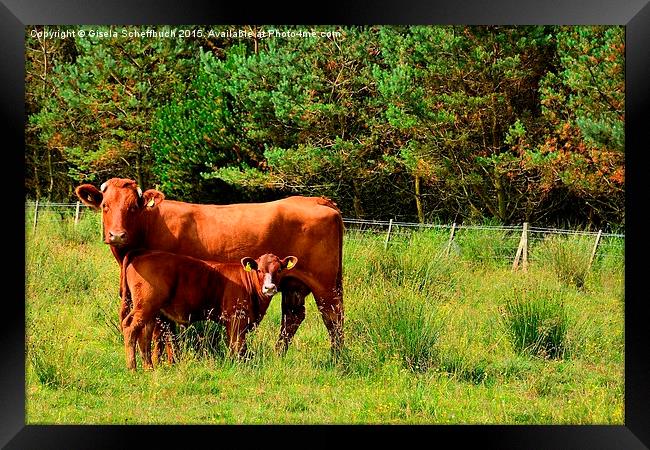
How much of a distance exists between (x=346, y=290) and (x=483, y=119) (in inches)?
126

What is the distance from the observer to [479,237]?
11.5 meters

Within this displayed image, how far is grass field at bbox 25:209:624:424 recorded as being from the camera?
741 cm

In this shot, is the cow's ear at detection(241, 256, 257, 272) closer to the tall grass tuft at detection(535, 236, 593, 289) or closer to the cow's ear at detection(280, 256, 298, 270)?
the cow's ear at detection(280, 256, 298, 270)

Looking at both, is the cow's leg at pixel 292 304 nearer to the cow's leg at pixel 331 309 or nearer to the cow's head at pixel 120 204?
the cow's leg at pixel 331 309

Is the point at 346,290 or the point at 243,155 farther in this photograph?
the point at 243,155

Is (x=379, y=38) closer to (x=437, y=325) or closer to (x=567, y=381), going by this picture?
(x=437, y=325)

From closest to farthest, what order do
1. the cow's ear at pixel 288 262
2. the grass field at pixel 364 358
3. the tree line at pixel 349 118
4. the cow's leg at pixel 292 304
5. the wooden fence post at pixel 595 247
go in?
the grass field at pixel 364 358
the cow's ear at pixel 288 262
the cow's leg at pixel 292 304
the tree line at pixel 349 118
the wooden fence post at pixel 595 247

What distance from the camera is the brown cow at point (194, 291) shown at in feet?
26.2

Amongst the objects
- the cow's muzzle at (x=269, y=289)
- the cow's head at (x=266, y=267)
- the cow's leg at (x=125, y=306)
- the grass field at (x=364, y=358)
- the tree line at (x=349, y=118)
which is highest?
the tree line at (x=349, y=118)

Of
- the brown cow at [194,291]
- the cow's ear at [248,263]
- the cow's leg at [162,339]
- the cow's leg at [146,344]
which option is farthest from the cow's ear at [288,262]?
the cow's leg at [146,344]

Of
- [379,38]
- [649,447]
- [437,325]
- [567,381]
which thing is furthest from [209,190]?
[649,447]

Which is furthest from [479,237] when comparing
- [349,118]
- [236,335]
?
[236,335]

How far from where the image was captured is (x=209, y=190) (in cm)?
1011

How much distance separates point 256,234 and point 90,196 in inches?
67.9
